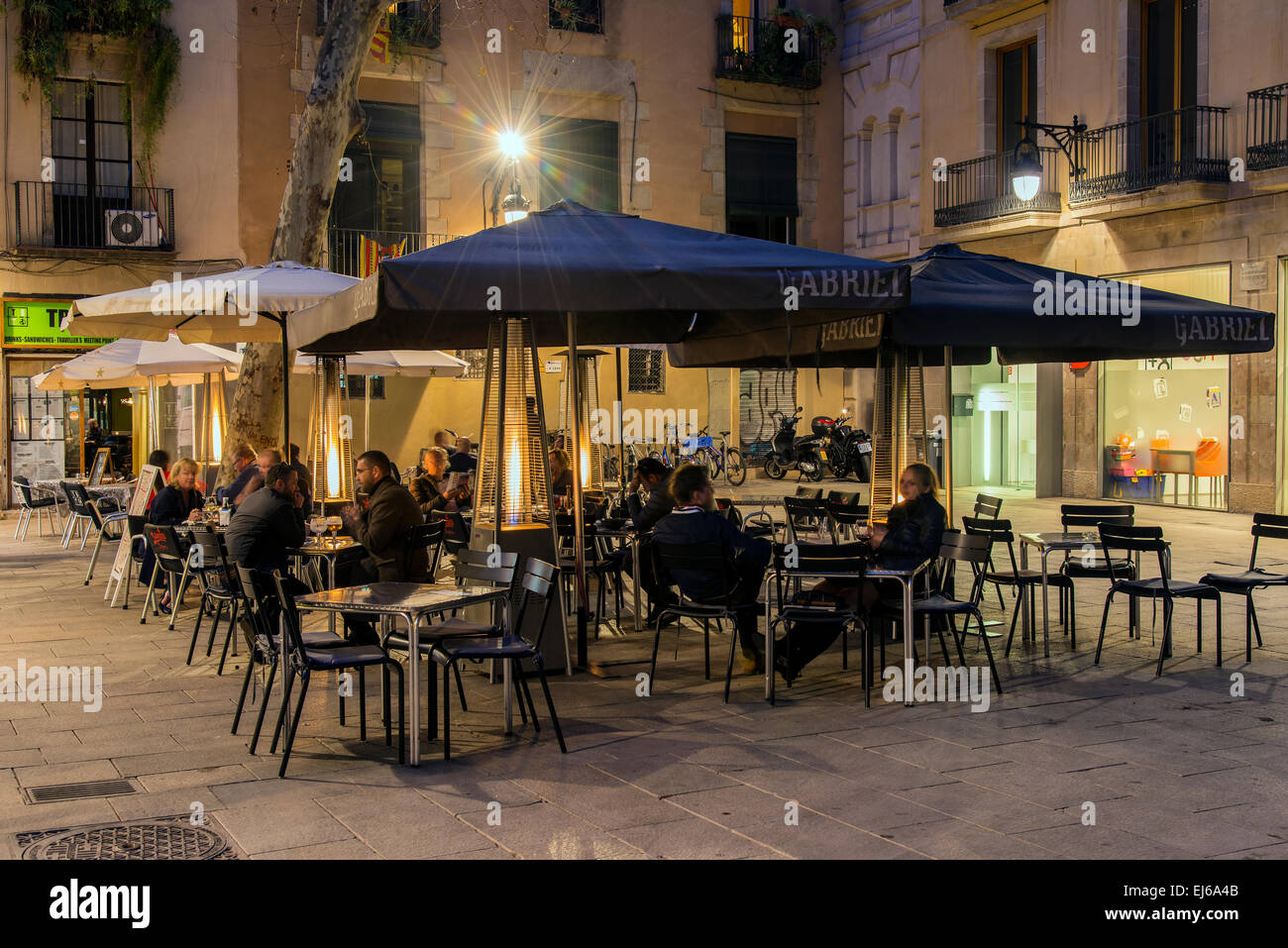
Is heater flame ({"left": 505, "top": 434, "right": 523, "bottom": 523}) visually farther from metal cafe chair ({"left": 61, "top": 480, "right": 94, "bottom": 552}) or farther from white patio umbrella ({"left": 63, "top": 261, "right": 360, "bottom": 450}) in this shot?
metal cafe chair ({"left": 61, "top": 480, "right": 94, "bottom": 552})

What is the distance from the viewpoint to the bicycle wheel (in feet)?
81.4

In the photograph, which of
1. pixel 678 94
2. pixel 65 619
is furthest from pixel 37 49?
pixel 65 619

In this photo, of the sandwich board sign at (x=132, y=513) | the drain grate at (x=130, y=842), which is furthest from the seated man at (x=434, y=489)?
the drain grate at (x=130, y=842)

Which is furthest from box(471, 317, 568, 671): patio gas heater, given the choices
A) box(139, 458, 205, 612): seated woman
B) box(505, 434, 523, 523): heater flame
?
box(139, 458, 205, 612): seated woman

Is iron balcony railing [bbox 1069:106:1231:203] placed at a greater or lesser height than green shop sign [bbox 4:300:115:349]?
greater

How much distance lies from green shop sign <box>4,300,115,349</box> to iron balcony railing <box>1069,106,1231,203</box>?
49.5 feet

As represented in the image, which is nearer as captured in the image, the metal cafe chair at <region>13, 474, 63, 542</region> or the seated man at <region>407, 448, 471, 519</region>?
the seated man at <region>407, 448, 471, 519</region>

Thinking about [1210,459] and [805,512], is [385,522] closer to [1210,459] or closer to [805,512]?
[805,512]

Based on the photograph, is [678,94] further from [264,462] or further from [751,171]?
[264,462]

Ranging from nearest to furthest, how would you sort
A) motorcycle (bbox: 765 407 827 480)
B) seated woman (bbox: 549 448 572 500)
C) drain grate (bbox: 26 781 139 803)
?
drain grate (bbox: 26 781 139 803), seated woman (bbox: 549 448 572 500), motorcycle (bbox: 765 407 827 480)

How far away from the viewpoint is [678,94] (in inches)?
980

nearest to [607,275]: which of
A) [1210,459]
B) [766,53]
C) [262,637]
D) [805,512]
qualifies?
[262,637]

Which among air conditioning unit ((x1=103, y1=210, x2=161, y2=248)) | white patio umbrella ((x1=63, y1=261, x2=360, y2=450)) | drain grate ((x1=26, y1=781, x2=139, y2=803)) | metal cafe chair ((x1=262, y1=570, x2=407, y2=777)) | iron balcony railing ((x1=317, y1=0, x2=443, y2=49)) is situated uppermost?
iron balcony railing ((x1=317, y1=0, x2=443, y2=49))

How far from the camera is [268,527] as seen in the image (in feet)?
26.5
